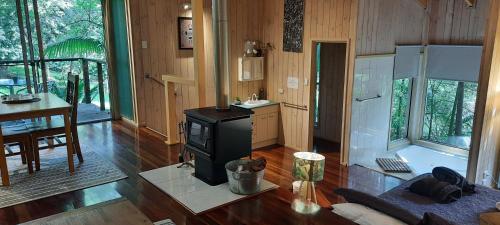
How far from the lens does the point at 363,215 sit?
8.34 feet

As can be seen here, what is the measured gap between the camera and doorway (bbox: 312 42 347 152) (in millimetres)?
5973

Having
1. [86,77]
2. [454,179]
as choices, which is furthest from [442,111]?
[86,77]

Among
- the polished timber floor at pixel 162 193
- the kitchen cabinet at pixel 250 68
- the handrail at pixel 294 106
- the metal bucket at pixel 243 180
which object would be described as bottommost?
the polished timber floor at pixel 162 193

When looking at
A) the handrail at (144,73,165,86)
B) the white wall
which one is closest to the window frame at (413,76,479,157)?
the white wall

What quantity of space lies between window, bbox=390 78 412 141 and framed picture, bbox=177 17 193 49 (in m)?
3.35

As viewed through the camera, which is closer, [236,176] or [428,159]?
[236,176]

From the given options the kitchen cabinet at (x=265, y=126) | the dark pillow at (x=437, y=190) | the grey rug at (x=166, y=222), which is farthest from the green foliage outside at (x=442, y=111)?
the grey rug at (x=166, y=222)

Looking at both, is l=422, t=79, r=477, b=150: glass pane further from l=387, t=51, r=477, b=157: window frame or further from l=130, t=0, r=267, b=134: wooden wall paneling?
l=130, t=0, r=267, b=134: wooden wall paneling

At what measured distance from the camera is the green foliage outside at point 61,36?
5.70 m

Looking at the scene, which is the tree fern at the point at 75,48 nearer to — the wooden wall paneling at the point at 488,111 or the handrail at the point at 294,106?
the handrail at the point at 294,106

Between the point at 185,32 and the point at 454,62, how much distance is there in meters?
4.20

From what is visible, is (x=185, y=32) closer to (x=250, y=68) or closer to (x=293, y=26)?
(x=250, y=68)

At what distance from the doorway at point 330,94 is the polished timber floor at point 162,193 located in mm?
570

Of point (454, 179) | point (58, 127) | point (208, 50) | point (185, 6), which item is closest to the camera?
point (454, 179)
